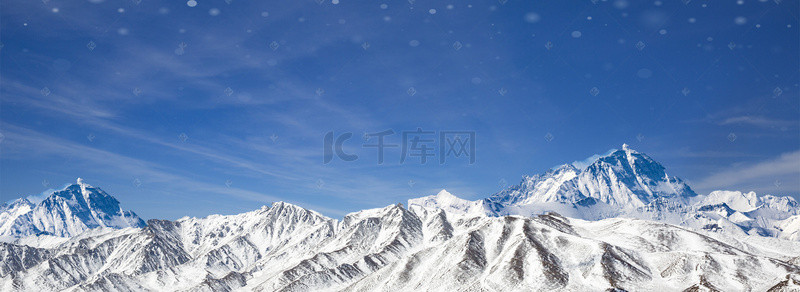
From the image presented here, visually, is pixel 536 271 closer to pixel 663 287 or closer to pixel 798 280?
pixel 663 287

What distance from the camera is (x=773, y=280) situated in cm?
16312

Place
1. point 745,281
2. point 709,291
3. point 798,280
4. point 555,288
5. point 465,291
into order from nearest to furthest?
point 798,280, point 709,291, point 745,281, point 555,288, point 465,291

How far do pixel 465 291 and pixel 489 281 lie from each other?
9886 mm

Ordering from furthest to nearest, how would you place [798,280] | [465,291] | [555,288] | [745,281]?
[465,291], [555,288], [745,281], [798,280]

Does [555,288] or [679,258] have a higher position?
[679,258]

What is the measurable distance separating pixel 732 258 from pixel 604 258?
4177 cm

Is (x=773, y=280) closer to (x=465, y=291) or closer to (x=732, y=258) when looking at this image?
(x=732, y=258)

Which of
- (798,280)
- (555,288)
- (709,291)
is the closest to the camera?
(798,280)

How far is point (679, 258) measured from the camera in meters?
192

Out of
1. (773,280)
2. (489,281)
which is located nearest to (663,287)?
(773,280)

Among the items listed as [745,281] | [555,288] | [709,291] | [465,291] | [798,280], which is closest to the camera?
[798,280]

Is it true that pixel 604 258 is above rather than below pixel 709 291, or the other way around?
above

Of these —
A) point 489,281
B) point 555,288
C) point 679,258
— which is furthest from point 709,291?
point 489,281

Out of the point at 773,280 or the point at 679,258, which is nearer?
the point at 773,280
